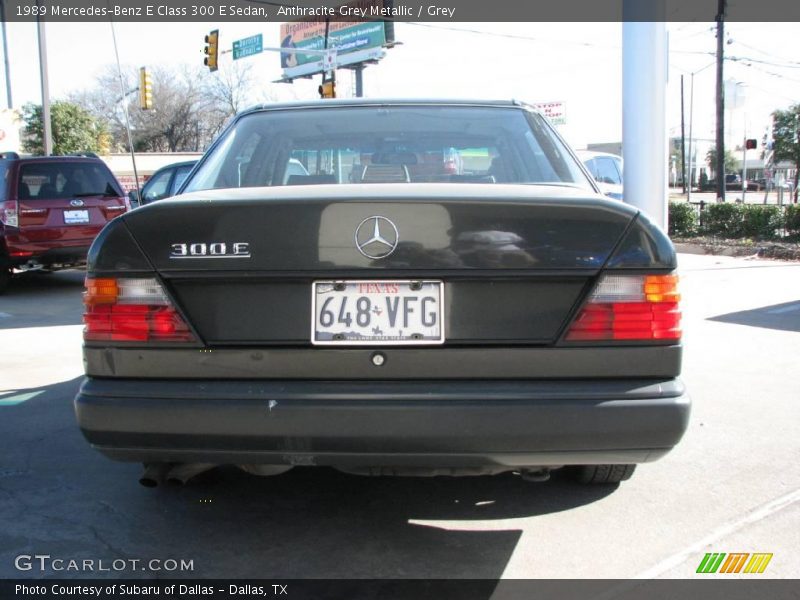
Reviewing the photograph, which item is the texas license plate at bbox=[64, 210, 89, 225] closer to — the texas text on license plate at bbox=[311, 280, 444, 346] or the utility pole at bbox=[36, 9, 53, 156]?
the utility pole at bbox=[36, 9, 53, 156]

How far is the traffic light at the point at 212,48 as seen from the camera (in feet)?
80.9

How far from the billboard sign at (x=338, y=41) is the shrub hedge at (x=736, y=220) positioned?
32.0m

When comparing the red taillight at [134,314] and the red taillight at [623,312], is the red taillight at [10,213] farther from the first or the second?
the red taillight at [623,312]

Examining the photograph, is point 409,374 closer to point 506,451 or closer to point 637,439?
point 506,451

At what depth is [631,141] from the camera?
662 centimetres

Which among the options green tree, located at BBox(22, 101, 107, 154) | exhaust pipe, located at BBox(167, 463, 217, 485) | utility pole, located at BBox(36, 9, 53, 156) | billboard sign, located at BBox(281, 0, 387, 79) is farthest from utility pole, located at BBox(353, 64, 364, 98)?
exhaust pipe, located at BBox(167, 463, 217, 485)

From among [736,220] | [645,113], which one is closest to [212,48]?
[736,220]

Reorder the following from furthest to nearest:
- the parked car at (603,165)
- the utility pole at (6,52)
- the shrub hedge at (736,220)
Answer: the utility pole at (6,52) → the shrub hedge at (736,220) → the parked car at (603,165)

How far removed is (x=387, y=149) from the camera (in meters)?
3.55

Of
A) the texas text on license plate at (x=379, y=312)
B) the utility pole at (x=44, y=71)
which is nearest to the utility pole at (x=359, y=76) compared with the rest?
the utility pole at (x=44, y=71)

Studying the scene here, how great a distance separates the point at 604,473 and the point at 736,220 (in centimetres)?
1536

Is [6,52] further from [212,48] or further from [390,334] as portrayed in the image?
[390,334]

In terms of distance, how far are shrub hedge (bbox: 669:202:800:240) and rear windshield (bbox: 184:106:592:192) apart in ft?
47.3

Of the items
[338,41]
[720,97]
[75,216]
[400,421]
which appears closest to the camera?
[400,421]
